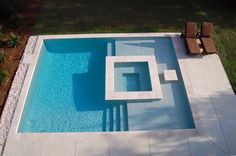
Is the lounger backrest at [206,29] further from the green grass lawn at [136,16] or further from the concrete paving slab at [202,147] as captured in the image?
the concrete paving slab at [202,147]

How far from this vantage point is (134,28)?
47.2 ft

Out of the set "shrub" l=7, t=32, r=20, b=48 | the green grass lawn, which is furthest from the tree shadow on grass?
"shrub" l=7, t=32, r=20, b=48

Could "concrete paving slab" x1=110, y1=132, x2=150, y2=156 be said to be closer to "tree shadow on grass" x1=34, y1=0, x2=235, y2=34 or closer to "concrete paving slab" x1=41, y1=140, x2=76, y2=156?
"concrete paving slab" x1=41, y1=140, x2=76, y2=156

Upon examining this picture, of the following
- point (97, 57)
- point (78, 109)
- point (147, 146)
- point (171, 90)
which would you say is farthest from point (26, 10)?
point (147, 146)

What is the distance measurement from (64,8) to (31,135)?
307 inches

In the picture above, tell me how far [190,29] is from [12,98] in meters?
7.13

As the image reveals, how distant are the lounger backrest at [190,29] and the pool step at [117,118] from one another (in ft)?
13.8

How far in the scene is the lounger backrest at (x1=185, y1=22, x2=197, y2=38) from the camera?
1308cm

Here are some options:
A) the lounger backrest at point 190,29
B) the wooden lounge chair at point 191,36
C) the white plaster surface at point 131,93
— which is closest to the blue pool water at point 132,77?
the white plaster surface at point 131,93

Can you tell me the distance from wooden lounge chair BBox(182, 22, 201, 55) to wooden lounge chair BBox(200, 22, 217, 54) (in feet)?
0.82

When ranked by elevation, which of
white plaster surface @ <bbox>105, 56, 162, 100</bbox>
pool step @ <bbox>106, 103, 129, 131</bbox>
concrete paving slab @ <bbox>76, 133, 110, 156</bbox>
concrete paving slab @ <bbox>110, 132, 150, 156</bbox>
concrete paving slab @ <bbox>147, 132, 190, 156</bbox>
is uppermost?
white plaster surface @ <bbox>105, 56, 162, 100</bbox>

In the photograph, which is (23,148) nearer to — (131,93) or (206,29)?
(131,93)

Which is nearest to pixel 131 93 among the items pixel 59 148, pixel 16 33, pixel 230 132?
pixel 59 148

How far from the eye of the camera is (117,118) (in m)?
10.6
